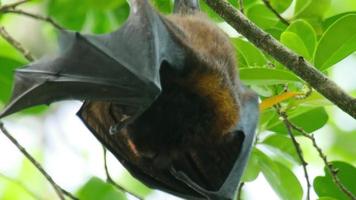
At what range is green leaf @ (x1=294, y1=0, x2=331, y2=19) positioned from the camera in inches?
198

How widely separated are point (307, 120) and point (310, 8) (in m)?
0.71

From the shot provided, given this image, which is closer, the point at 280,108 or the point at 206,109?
the point at 206,109

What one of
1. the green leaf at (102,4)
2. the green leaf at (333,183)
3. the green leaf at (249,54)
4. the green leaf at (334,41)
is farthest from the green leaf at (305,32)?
the green leaf at (102,4)

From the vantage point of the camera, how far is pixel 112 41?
375 cm

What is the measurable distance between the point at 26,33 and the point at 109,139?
4.07 meters

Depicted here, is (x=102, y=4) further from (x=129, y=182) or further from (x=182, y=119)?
(x=129, y=182)

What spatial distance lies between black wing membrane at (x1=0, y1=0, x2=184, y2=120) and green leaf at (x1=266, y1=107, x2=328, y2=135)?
55.1 inches

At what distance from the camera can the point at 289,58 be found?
4.03 meters

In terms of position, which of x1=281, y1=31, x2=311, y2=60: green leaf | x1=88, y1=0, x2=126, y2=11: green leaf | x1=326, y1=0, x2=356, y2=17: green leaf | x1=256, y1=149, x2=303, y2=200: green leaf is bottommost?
x1=326, y1=0, x2=356, y2=17: green leaf

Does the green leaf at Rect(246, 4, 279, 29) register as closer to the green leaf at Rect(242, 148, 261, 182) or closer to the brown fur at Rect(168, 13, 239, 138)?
the brown fur at Rect(168, 13, 239, 138)

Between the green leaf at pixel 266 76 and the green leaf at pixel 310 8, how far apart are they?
915 mm

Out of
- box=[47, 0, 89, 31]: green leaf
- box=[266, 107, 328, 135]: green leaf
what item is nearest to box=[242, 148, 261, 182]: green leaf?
box=[266, 107, 328, 135]: green leaf

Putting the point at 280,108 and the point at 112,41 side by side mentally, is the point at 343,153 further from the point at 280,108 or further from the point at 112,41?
the point at 112,41

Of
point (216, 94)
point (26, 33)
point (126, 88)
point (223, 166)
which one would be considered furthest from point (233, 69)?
point (26, 33)
